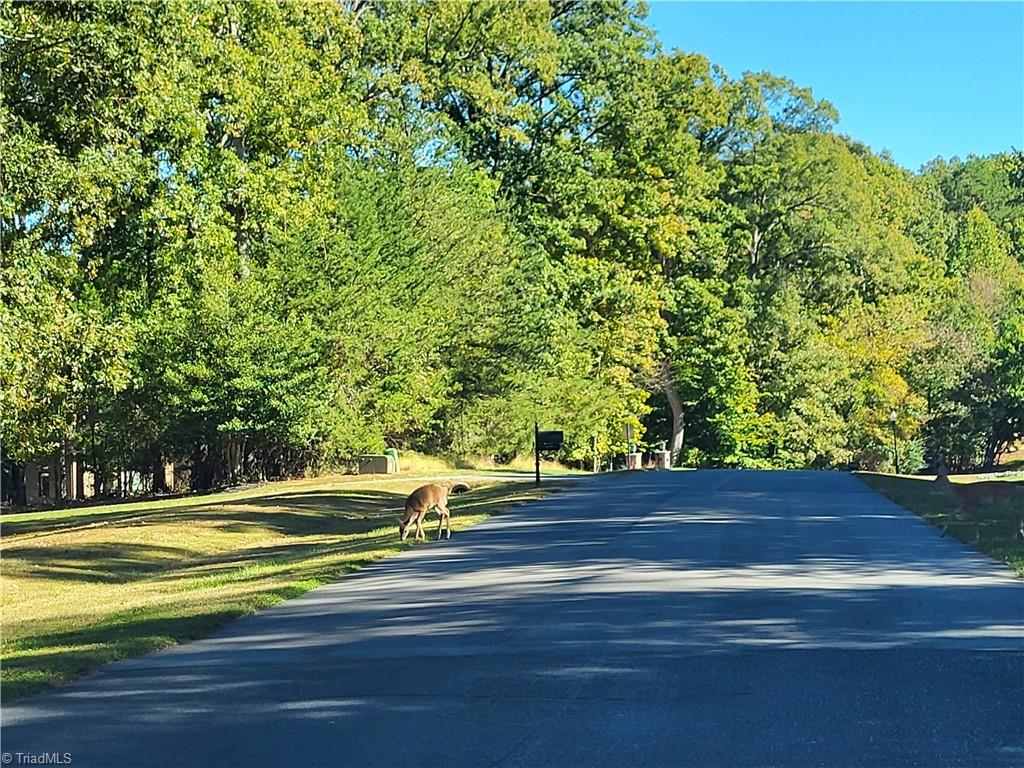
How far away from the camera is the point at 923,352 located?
67.1m

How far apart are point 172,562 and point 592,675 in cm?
1317

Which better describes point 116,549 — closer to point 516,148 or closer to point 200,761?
point 200,761

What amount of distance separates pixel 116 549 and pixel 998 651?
1579 centimetres

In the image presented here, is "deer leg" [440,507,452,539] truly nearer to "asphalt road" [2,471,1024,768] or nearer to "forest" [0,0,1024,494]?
"asphalt road" [2,471,1024,768]

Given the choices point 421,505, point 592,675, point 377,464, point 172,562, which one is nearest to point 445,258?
point 377,464

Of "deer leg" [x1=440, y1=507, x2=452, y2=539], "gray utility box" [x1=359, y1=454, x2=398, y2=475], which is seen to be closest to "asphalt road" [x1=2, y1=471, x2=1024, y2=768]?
"deer leg" [x1=440, y1=507, x2=452, y2=539]

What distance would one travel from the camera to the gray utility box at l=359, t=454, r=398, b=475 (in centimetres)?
3806

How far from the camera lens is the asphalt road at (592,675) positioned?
700 cm

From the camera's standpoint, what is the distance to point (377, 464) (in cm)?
3834

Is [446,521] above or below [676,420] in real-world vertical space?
below

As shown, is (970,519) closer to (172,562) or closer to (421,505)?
(421,505)

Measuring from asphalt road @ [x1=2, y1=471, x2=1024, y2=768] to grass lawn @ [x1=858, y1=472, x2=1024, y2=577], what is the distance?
3.56ft

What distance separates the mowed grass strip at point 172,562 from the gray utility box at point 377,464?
494 centimetres

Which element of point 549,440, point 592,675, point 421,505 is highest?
point 549,440
